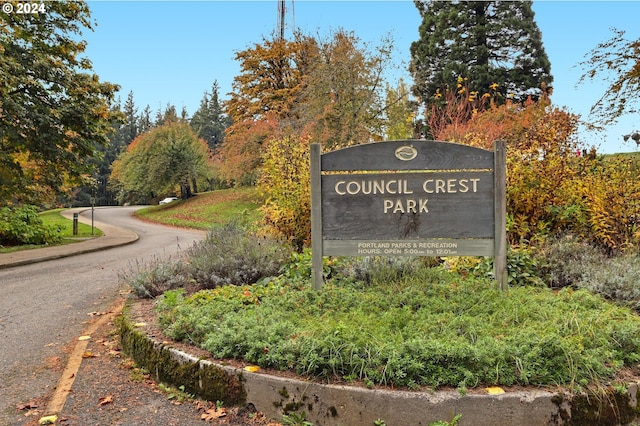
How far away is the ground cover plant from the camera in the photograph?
3.04 meters

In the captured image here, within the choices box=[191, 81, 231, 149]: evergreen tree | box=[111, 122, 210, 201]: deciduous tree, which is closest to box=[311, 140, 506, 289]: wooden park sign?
box=[111, 122, 210, 201]: deciduous tree

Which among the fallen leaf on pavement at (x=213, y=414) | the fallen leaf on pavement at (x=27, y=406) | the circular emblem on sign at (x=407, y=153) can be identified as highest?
the circular emblem on sign at (x=407, y=153)

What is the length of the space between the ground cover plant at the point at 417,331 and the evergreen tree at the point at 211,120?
255ft

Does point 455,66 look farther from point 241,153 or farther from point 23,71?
point 23,71

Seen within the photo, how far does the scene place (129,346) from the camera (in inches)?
174

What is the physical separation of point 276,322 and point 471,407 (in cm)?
167

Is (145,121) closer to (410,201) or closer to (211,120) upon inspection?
(211,120)

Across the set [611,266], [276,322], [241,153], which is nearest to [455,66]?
[241,153]

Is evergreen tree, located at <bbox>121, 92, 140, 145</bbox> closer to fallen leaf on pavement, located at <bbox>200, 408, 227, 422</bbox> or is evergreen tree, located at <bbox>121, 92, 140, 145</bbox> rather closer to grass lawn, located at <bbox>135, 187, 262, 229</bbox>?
grass lawn, located at <bbox>135, 187, 262, 229</bbox>

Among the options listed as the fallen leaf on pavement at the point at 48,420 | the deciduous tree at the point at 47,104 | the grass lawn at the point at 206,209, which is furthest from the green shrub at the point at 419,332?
the grass lawn at the point at 206,209

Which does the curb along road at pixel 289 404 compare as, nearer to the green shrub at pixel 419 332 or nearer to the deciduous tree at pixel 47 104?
the green shrub at pixel 419 332

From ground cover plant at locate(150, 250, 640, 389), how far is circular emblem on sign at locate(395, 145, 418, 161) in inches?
53.5

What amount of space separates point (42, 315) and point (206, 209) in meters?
26.9

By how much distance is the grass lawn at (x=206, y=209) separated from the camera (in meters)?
28.5
